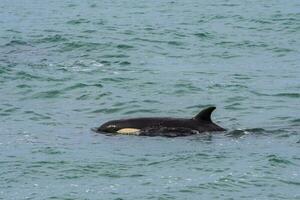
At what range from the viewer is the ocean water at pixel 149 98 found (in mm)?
16531

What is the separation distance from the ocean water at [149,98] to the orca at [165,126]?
10.6 inches

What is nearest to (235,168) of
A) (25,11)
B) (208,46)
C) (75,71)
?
(75,71)

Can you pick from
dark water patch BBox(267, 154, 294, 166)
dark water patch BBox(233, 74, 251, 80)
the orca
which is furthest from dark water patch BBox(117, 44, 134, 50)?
dark water patch BBox(267, 154, 294, 166)

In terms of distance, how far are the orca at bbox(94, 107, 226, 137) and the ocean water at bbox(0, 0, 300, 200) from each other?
27 cm

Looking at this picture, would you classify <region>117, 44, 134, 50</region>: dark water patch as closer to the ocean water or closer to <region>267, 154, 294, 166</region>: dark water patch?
the ocean water

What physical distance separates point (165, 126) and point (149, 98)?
15.4 ft

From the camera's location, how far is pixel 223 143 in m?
19.1

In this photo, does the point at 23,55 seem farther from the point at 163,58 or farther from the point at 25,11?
the point at 25,11

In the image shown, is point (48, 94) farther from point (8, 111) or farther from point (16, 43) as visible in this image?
point (16, 43)

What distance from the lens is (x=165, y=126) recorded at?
2002 cm

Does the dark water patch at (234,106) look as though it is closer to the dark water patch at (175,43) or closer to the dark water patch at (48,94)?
the dark water patch at (48,94)

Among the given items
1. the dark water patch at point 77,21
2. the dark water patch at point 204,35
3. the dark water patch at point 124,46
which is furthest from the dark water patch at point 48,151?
the dark water patch at point 77,21

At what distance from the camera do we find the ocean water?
54.2ft

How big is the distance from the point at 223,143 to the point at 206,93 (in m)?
6.37
